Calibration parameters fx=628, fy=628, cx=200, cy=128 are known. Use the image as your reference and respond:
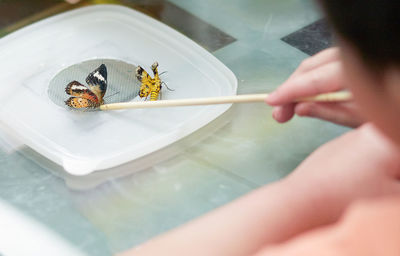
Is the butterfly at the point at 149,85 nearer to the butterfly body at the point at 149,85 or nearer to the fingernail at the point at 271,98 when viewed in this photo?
the butterfly body at the point at 149,85

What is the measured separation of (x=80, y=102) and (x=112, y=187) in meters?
0.14

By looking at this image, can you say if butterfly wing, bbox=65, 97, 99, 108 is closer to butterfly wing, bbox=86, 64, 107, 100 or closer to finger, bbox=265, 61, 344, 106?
butterfly wing, bbox=86, 64, 107, 100

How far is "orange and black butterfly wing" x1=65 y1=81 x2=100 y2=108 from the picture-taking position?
747 millimetres

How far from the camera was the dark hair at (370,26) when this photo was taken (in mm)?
364

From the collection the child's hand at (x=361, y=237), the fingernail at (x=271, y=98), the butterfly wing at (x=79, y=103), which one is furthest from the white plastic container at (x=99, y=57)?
the child's hand at (x=361, y=237)

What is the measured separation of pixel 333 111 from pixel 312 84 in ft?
0.14

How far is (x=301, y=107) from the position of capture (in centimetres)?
63

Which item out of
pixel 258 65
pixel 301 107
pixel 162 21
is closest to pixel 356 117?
pixel 301 107

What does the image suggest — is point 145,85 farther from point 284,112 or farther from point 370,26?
point 370,26

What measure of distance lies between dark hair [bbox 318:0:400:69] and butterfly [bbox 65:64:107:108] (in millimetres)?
411

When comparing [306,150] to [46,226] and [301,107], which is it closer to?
[301,107]

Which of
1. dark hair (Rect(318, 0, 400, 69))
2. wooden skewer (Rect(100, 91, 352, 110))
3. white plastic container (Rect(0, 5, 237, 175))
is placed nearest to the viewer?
dark hair (Rect(318, 0, 400, 69))

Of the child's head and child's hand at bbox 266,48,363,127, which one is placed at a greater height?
the child's head

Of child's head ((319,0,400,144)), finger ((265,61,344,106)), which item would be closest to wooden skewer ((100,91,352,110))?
finger ((265,61,344,106))
